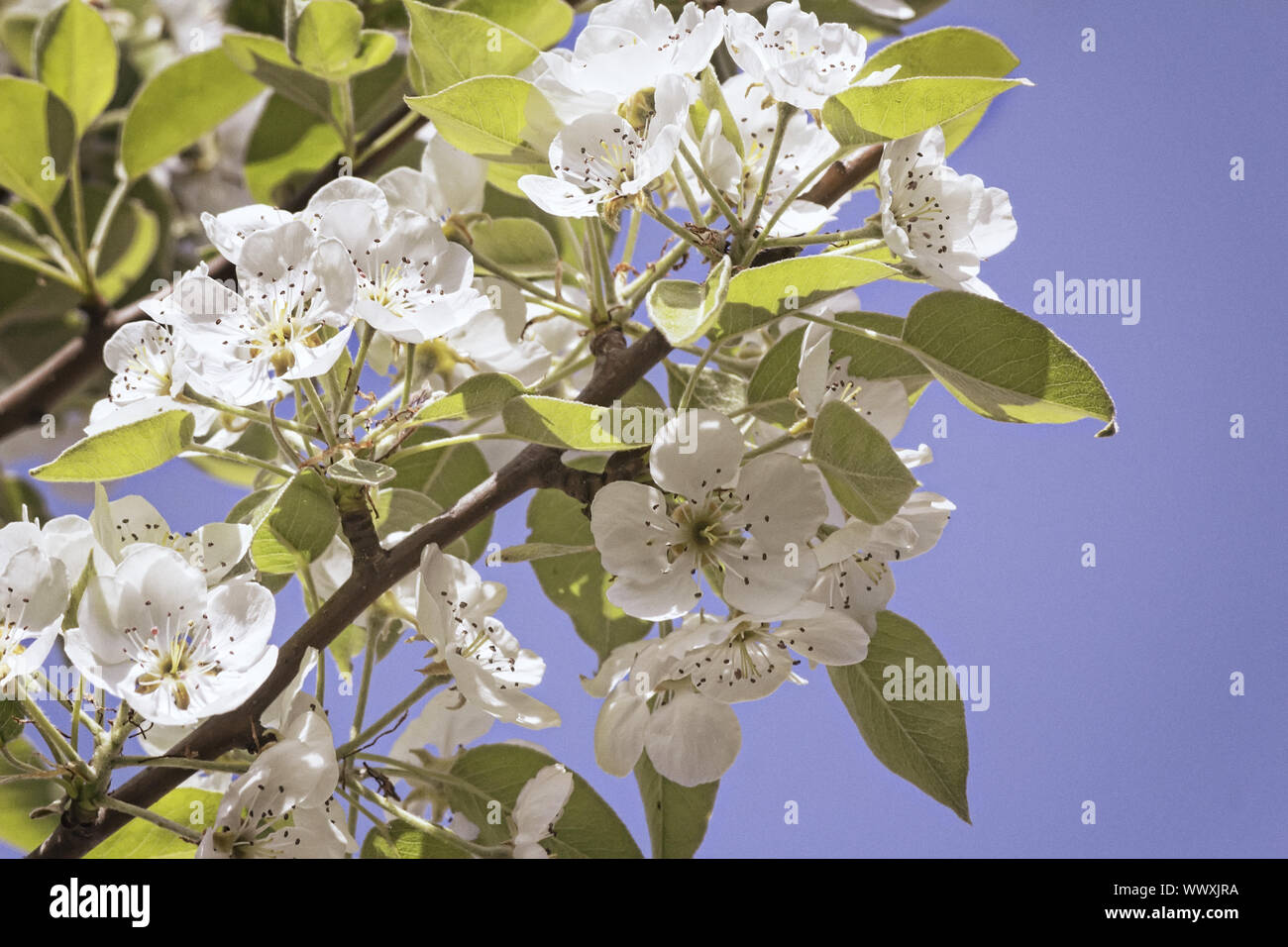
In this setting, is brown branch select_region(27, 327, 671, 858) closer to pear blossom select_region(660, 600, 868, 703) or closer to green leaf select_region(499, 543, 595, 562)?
green leaf select_region(499, 543, 595, 562)

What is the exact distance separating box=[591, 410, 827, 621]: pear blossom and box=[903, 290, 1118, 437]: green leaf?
0.42 ft

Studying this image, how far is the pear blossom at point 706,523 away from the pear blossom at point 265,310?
0.23 metres

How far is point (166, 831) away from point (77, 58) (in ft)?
2.73

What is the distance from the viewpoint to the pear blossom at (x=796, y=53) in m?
0.76

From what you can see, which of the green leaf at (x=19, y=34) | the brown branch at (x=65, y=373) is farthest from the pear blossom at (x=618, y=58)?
the green leaf at (x=19, y=34)

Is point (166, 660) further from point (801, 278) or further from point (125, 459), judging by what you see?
point (801, 278)

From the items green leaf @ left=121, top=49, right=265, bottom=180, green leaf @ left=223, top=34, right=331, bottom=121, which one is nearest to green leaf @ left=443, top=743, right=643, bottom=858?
green leaf @ left=223, top=34, right=331, bottom=121

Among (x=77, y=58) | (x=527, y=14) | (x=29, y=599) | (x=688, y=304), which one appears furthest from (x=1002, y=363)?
(x=77, y=58)

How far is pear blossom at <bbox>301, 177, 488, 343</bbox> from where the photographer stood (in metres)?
0.83

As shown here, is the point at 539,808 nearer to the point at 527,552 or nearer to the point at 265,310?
the point at 527,552

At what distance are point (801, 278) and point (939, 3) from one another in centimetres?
66

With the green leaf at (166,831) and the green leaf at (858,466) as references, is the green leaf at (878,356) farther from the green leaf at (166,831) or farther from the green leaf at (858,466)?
the green leaf at (166,831)
